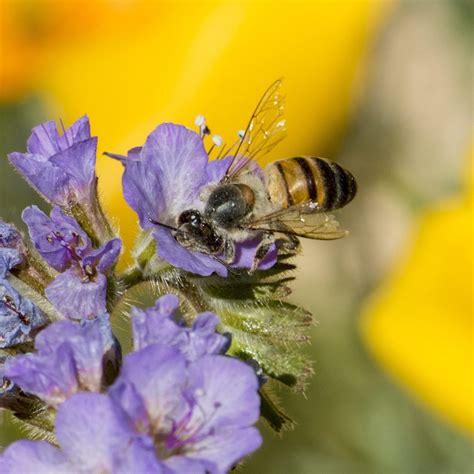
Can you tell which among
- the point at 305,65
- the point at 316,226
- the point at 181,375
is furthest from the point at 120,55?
the point at 181,375

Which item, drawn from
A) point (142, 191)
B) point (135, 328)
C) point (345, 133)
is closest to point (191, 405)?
point (135, 328)

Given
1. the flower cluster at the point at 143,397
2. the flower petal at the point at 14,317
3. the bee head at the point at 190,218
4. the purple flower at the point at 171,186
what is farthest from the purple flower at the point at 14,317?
the bee head at the point at 190,218

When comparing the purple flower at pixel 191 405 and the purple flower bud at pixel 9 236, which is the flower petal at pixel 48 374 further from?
the purple flower bud at pixel 9 236

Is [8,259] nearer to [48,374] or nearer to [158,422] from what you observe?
[48,374]

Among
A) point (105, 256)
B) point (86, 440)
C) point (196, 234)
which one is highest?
point (196, 234)

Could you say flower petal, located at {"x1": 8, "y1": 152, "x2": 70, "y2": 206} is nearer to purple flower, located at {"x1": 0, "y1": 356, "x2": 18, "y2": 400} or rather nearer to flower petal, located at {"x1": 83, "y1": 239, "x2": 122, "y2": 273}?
flower petal, located at {"x1": 83, "y1": 239, "x2": 122, "y2": 273}

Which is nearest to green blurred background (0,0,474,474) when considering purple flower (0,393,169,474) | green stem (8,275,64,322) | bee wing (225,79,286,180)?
bee wing (225,79,286,180)
